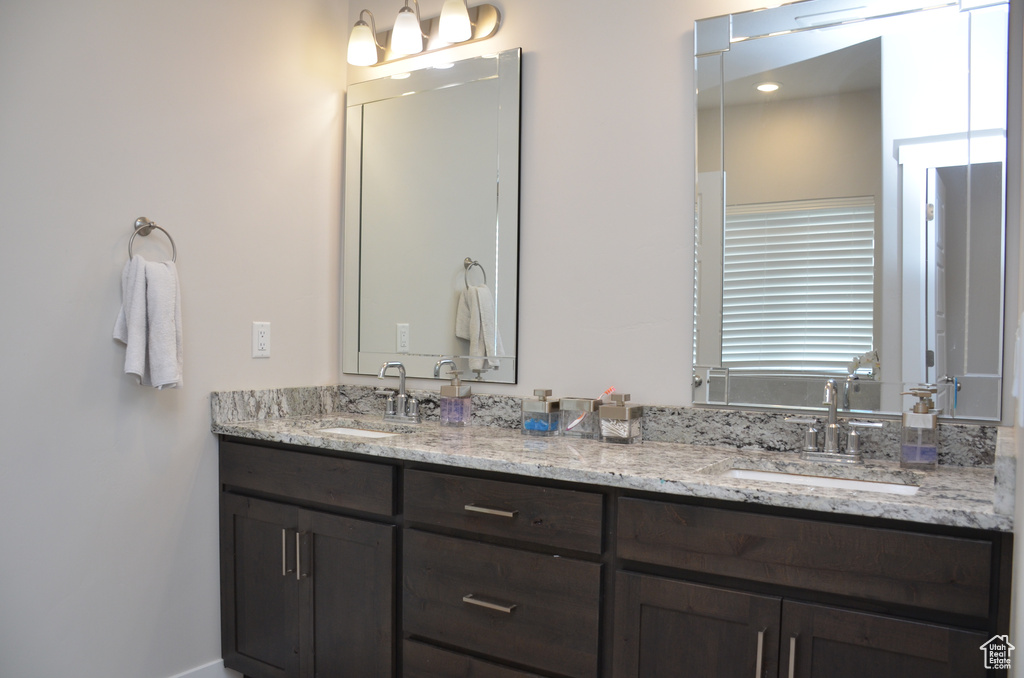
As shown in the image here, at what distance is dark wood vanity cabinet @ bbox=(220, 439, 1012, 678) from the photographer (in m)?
1.17

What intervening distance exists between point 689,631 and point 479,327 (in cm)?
114

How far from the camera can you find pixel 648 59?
6.43 ft

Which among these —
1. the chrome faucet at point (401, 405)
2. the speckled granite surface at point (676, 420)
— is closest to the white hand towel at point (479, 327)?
the speckled granite surface at point (676, 420)

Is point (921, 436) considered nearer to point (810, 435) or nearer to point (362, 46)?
point (810, 435)

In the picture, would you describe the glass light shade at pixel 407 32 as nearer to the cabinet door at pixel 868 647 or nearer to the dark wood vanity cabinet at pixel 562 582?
the dark wood vanity cabinet at pixel 562 582

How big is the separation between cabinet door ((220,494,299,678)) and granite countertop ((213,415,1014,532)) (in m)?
0.23

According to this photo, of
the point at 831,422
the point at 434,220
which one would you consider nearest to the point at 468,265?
the point at 434,220

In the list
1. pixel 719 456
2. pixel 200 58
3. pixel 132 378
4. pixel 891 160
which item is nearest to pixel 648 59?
pixel 891 160

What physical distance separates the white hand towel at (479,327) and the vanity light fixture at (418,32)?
0.78m

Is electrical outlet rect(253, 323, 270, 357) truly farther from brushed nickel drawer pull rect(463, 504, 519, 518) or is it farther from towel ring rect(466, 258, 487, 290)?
brushed nickel drawer pull rect(463, 504, 519, 518)

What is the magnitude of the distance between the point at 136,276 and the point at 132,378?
0.92ft

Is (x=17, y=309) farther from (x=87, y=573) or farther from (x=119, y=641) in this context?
(x=119, y=641)

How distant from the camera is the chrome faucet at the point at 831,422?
1655 millimetres

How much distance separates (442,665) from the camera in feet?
5.43
